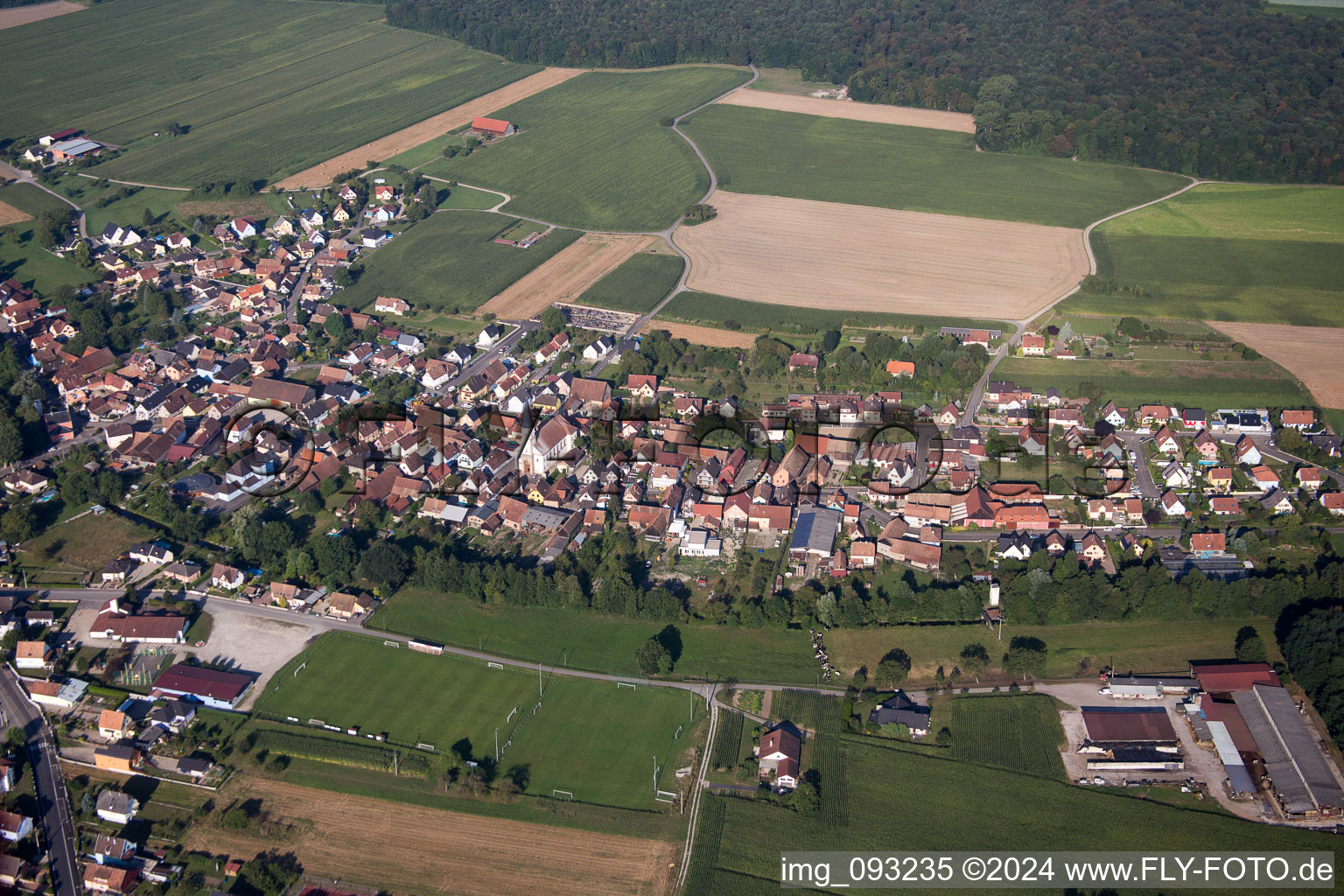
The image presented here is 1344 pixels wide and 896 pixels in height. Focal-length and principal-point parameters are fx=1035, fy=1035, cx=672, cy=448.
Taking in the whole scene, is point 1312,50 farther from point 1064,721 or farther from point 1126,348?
point 1064,721

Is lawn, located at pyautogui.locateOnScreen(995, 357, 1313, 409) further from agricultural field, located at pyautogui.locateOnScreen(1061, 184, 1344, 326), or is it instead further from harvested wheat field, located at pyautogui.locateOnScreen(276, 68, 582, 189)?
harvested wheat field, located at pyautogui.locateOnScreen(276, 68, 582, 189)

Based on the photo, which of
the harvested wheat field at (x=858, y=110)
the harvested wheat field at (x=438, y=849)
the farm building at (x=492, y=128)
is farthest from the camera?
the harvested wheat field at (x=858, y=110)

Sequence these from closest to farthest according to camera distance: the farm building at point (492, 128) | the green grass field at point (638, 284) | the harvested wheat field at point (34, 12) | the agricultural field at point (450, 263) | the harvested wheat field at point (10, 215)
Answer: the green grass field at point (638, 284)
the agricultural field at point (450, 263)
the harvested wheat field at point (10, 215)
the farm building at point (492, 128)
the harvested wheat field at point (34, 12)

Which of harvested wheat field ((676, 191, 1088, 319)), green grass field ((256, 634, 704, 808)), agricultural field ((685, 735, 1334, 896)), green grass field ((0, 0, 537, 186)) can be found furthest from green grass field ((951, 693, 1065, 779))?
green grass field ((0, 0, 537, 186))

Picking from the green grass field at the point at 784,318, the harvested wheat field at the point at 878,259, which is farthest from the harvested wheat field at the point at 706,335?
the harvested wheat field at the point at 878,259

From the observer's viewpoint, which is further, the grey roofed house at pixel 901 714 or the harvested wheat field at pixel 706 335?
the harvested wheat field at pixel 706 335

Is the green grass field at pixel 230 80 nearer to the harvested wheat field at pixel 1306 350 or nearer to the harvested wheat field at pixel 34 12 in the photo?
the harvested wheat field at pixel 34 12

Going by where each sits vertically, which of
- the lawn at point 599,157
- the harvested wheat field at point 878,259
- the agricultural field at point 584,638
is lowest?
the agricultural field at point 584,638

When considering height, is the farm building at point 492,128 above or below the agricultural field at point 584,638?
above
